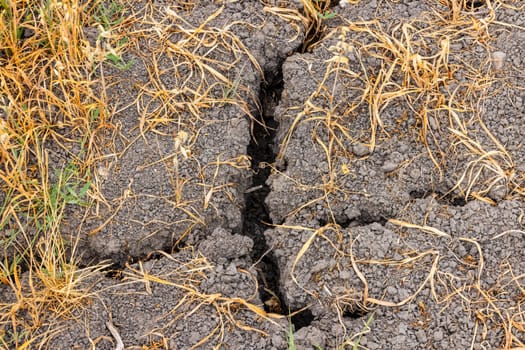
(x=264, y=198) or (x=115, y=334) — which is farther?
(x=264, y=198)

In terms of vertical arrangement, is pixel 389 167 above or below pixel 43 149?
below

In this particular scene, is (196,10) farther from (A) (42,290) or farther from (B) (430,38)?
(A) (42,290)

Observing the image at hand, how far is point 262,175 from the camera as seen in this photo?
88.0 inches

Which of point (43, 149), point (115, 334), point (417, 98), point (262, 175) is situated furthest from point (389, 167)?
point (43, 149)

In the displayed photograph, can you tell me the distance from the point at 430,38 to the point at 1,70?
135 centimetres

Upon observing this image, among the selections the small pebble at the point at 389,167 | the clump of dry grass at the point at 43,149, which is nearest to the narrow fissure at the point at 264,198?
the small pebble at the point at 389,167

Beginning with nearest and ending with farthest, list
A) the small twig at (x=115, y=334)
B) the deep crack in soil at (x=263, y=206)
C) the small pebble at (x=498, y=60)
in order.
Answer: the small twig at (x=115, y=334)
the deep crack in soil at (x=263, y=206)
the small pebble at (x=498, y=60)

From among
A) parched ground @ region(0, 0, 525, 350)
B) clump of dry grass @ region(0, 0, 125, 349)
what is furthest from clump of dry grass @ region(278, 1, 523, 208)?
clump of dry grass @ region(0, 0, 125, 349)

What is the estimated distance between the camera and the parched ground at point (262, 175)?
1985mm

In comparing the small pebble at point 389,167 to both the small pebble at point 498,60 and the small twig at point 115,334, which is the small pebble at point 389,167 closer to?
the small pebble at point 498,60

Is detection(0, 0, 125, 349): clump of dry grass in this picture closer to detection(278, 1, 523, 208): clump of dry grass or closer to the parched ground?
the parched ground

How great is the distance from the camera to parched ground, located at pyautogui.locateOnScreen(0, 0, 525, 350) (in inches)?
78.2

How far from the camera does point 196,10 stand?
238cm

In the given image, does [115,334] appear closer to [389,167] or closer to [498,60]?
[389,167]
